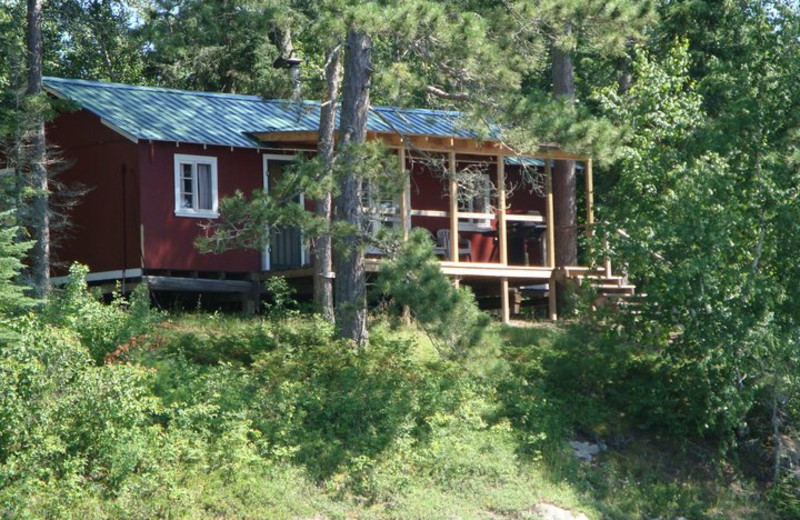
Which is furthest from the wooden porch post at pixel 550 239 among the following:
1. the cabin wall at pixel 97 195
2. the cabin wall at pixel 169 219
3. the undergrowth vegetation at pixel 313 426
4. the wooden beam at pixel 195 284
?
Answer: the cabin wall at pixel 97 195

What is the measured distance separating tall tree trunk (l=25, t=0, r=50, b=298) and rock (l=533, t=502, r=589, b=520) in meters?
9.01

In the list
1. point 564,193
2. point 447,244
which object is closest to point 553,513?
point 447,244

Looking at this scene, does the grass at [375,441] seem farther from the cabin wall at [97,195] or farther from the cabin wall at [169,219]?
the cabin wall at [97,195]

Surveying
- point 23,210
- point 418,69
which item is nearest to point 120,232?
point 23,210

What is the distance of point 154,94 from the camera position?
2695 cm

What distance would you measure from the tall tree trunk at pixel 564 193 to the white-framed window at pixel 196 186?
25.0ft

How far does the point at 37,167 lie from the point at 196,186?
3.73m

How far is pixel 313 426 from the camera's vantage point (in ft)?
57.1

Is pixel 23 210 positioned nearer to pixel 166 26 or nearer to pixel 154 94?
pixel 166 26

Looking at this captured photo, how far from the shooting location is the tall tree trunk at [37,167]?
70.7ft

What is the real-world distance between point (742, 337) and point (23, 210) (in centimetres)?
1174

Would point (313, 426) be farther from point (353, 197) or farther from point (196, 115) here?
point (196, 115)

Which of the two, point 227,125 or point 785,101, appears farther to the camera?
point 227,125

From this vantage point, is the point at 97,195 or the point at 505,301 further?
the point at 505,301
